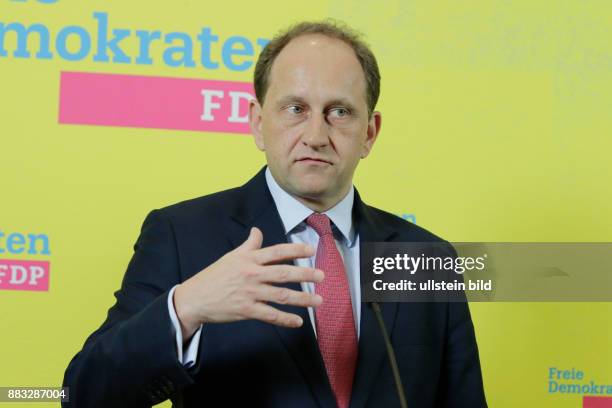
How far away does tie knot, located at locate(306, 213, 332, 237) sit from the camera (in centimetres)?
172

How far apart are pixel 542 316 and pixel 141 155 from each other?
1.25 metres

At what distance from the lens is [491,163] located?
2504 millimetres

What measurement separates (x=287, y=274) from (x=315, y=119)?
1.68 feet

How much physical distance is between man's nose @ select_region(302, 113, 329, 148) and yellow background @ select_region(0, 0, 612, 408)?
0.71 metres

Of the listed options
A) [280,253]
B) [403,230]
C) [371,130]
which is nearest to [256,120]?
[371,130]

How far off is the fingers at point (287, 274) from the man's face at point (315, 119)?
44 centimetres

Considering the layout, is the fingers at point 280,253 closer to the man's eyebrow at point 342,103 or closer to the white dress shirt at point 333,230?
the white dress shirt at point 333,230

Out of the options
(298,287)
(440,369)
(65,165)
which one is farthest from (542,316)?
(65,165)

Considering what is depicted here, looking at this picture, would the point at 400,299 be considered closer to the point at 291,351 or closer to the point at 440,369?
the point at 440,369

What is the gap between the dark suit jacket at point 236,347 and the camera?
1.38 m
